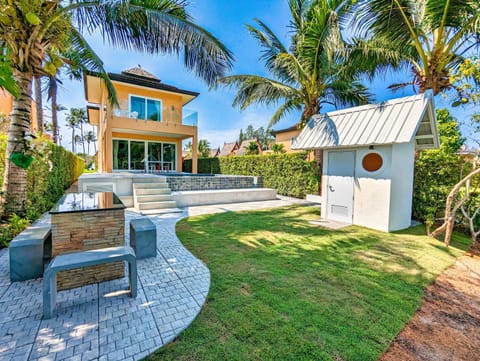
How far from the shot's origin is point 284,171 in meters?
14.8

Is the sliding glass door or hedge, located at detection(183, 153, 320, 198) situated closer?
hedge, located at detection(183, 153, 320, 198)

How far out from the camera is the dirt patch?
95.0 inches

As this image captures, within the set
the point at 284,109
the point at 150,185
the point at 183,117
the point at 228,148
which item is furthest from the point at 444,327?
the point at 228,148

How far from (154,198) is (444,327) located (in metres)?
9.53

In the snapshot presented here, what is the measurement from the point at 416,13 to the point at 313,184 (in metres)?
8.08

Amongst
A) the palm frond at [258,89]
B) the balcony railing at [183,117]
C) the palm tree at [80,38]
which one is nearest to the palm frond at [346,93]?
the palm frond at [258,89]

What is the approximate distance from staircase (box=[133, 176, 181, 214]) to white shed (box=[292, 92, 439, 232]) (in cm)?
626

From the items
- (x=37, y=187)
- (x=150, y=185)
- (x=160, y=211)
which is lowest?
(x=160, y=211)

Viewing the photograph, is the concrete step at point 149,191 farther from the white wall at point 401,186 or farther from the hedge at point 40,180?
the white wall at point 401,186

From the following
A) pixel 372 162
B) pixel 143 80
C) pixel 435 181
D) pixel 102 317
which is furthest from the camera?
pixel 143 80

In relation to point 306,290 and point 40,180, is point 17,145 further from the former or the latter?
point 306,290

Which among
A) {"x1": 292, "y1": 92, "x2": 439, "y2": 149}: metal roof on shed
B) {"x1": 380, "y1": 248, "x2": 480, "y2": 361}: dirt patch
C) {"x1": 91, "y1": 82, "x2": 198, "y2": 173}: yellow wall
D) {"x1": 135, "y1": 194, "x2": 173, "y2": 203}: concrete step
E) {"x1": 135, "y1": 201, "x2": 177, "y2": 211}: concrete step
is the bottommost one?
{"x1": 380, "y1": 248, "x2": 480, "y2": 361}: dirt patch

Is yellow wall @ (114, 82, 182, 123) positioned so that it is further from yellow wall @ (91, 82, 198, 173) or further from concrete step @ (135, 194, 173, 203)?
concrete step @ (135, 194, 173, 203)

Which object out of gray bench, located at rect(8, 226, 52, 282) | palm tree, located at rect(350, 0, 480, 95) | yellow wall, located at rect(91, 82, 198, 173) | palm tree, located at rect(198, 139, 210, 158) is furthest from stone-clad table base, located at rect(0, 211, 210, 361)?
palm tree, located at rect(198, 139, 210, 158)
